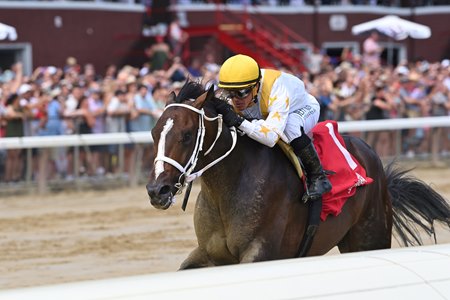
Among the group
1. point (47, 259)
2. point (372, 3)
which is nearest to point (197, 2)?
point (372, 3)

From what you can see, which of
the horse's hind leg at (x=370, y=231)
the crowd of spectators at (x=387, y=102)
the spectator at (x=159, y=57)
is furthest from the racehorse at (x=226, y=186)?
the spectator at (x=159, y=57)

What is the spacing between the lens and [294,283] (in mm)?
3238

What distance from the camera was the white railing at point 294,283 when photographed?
307 cm

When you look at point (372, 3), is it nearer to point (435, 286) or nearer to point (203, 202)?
point (203, 202)

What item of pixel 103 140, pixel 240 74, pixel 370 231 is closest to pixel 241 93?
pixel 240 74

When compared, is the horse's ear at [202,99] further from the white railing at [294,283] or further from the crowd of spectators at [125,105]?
the crowd of spectators at [125,105]

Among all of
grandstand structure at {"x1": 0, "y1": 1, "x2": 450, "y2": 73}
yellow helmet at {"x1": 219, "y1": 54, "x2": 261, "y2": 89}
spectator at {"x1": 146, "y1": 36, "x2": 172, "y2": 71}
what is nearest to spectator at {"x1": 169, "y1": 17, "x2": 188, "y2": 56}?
grandstand structure at {"x1": 0, "y1": 1, "x2": 450, "y2": 73}

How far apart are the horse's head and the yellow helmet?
0.56 feet

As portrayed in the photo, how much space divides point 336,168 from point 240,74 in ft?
3.23

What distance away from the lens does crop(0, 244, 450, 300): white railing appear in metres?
3.07

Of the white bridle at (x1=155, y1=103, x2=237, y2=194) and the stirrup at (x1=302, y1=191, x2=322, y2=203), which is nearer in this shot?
the white bridle at (x1=155, y1=103, x2=237, y2=194)

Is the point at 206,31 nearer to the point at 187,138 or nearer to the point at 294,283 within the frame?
the point at 187,138

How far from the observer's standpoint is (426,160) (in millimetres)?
15344

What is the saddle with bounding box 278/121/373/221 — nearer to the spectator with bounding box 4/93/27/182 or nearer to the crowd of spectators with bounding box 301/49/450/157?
the spectator with bounding box 4/93/27/182
